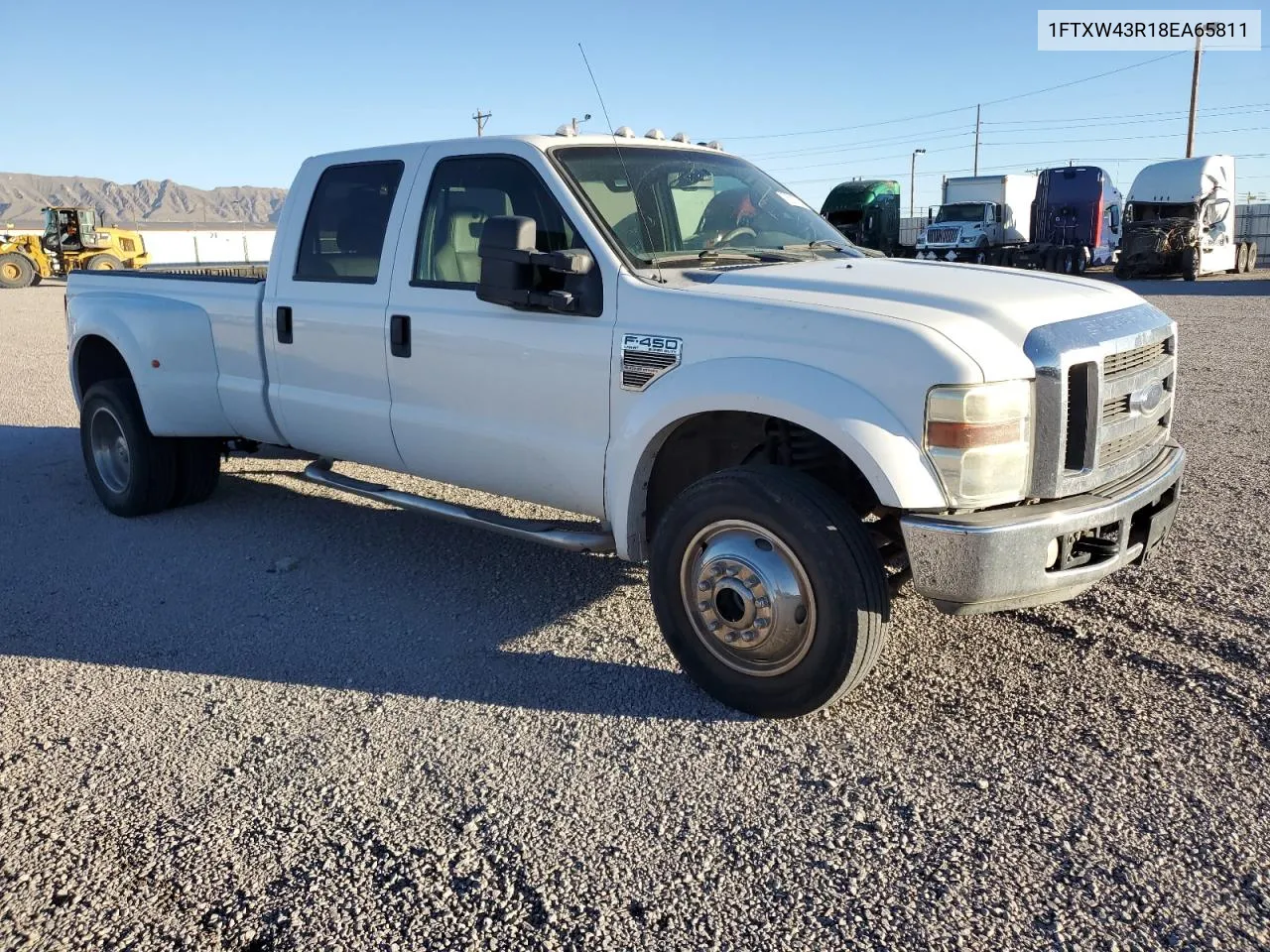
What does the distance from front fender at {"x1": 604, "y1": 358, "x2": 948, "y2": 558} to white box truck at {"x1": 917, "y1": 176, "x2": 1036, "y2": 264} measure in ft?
102

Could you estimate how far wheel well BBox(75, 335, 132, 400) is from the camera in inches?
260

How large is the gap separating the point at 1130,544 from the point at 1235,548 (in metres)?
1.92

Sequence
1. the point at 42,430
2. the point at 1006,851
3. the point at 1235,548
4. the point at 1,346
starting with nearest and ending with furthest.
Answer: the point at 1006,851 → the point at 1235,548 → the point at 42,430 → the point at 1,346

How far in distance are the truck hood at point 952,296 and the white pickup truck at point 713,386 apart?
16 millimetres

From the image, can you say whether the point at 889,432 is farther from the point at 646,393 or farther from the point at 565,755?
the point at 565,755

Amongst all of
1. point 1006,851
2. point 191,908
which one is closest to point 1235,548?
point 1006,851

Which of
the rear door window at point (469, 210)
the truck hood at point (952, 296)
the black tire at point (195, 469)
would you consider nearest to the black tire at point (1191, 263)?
the truck hood at point (952, 296)

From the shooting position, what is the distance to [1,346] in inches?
658

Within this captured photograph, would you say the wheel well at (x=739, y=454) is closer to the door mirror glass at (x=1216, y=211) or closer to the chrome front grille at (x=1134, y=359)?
the chrome front grille at (x=1134, y=359)

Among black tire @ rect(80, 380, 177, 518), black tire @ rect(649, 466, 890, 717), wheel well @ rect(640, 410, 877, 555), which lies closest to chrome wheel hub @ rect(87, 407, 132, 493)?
black tire @ rect(80, 380, 177, 518)

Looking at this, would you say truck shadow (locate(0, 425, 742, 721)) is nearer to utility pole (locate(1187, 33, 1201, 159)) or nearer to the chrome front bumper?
the chrome front bumper

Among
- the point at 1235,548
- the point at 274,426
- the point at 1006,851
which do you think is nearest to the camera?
the point at 1006,851

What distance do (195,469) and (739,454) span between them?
3928 millimetres

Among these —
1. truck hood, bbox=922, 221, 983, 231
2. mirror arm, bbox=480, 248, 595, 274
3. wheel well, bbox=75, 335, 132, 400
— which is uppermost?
truck hood, bbox=922, 221, 983, 231
